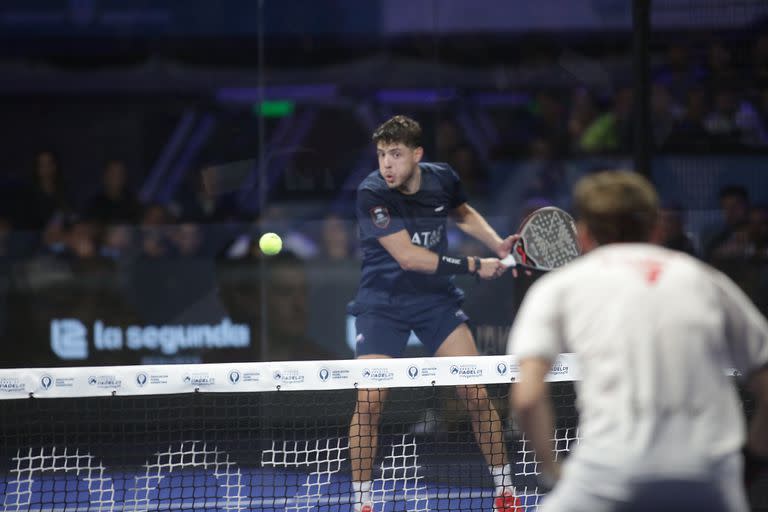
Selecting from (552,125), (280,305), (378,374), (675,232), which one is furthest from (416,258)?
(552,125)

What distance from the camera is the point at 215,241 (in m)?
7.95

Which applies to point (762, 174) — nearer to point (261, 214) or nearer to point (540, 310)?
point (261, 214)

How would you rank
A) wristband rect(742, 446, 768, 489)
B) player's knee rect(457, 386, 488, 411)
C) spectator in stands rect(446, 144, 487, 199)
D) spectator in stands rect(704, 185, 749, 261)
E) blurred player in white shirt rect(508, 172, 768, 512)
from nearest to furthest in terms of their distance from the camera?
blurred player in white shirt rect(508, 172, 768, 512) → wristband rect(742, 446, 768, 489) → player's knee rect(457, 386, 488, 411) → spectator in stands rect(446, 144, 487, 199) → spectator in stands rect(704, 185, 749, 261)

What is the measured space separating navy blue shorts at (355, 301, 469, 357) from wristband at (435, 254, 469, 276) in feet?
0.68

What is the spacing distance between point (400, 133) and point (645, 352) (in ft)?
11.0

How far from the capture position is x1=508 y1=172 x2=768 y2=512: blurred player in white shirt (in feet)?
8.93

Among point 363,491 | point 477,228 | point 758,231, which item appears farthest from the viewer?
point 758,231

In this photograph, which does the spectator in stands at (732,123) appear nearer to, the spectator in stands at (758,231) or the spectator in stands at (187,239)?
the spectator in stands at (758,231)

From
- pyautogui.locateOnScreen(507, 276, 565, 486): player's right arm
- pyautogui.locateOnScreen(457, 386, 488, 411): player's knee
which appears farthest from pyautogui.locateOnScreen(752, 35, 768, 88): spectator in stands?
pyautogui.locateOnScreen(507, 276, 565, 486): player's right arm

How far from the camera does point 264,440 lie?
6785 mm

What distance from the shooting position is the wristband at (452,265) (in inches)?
237

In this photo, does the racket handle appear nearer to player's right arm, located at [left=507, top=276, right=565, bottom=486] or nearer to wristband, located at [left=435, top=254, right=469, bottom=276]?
wristband, located at [left=435, top=254, right=469, bottom=276]

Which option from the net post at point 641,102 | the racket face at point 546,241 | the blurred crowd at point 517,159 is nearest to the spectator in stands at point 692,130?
the blurred crowd at point 517,159

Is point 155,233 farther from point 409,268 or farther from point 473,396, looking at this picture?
point 473,396
